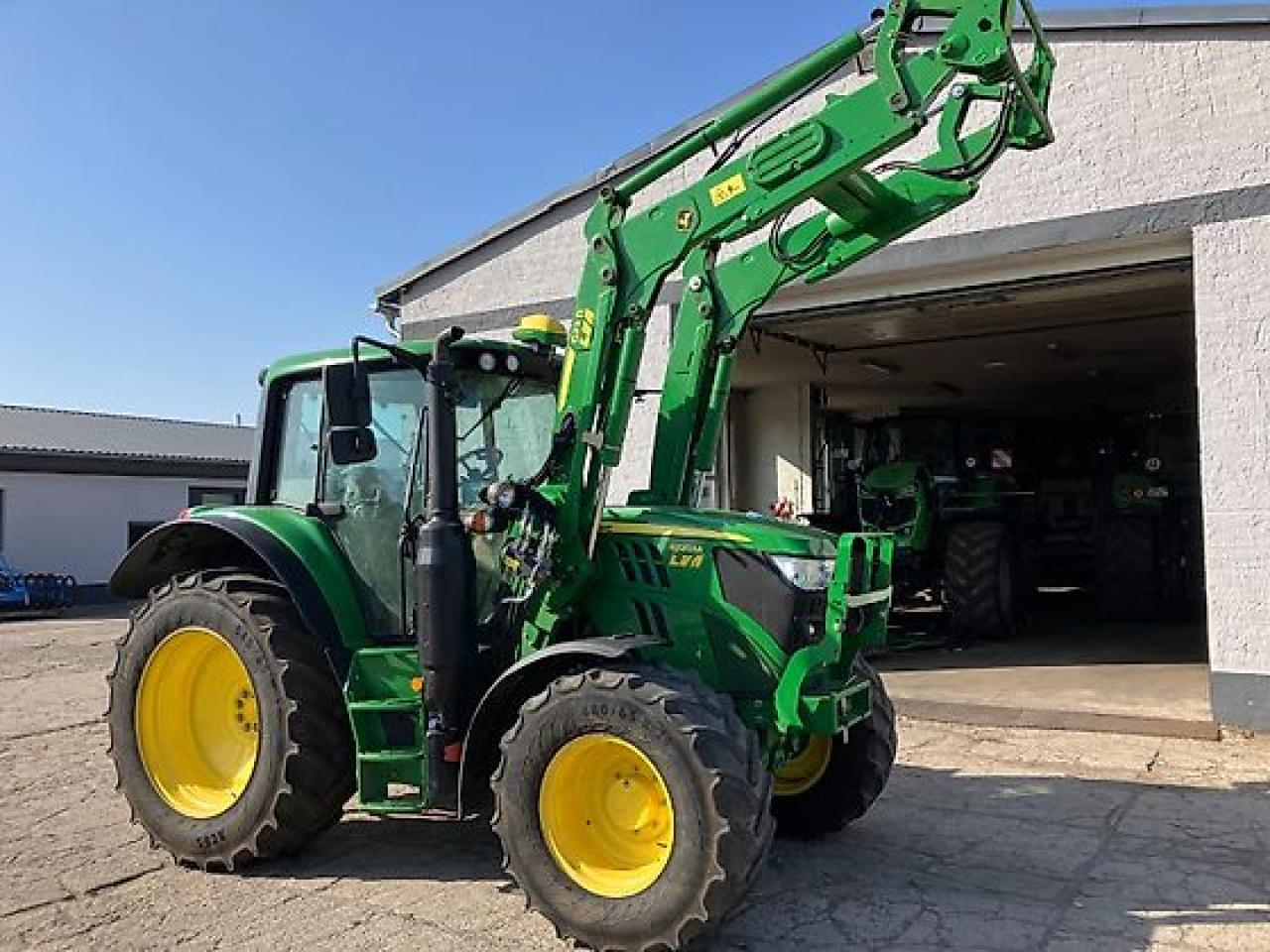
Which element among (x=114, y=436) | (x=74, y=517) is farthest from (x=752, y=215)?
(x=114, y=436)

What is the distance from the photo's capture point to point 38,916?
4211mm

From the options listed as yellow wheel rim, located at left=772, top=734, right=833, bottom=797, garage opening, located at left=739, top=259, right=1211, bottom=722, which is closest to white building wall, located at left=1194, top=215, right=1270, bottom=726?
garage opening, located at left=739, top=259, right=1211, bottom=722

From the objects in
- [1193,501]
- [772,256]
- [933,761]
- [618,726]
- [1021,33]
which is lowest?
[933,761]

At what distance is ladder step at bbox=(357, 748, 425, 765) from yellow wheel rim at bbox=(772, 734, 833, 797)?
1730mm

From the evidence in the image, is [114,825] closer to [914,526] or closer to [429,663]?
[429,663]

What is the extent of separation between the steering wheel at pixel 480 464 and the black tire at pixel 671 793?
115cm

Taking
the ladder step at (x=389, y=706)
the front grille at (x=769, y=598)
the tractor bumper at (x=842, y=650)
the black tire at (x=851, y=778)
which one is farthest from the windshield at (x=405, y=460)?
the black tire at (x=851, y=778)

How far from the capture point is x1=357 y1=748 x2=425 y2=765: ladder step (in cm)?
442

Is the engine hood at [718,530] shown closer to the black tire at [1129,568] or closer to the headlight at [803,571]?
the headlight at [803,571]

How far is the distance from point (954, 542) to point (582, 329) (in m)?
8.00

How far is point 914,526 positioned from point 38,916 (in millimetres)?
9700

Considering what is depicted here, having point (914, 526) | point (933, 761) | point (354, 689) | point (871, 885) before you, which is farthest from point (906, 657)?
point (354, 689)

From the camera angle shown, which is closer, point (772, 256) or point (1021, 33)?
point (772, 256)

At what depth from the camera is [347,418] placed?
13.8ft
